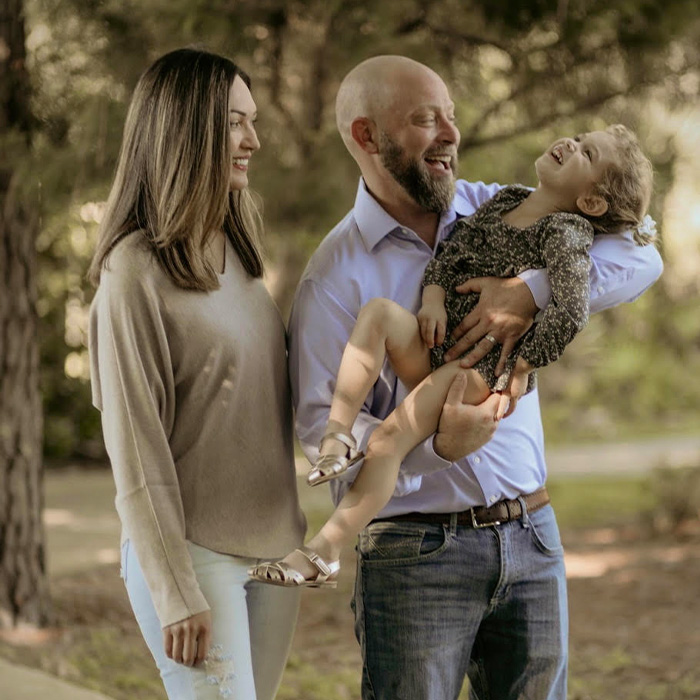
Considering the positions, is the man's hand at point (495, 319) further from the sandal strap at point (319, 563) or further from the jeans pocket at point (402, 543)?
the sandal strap at point (319, 563)

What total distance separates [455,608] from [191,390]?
66cm

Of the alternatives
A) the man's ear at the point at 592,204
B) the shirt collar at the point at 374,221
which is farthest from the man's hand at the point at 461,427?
the man's ear at the point at 592,204

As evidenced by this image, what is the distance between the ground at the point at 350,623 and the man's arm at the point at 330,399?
7.08ft

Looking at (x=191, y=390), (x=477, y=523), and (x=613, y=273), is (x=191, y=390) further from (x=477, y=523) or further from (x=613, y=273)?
(x=613, y=273)

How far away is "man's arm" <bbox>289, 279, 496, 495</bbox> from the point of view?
6.83 feet

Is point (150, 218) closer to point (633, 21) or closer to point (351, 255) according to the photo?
point (351, 255)

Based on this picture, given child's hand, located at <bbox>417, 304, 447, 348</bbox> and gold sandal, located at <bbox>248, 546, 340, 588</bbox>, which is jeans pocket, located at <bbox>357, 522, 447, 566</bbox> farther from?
child's hand, located at <bbox>417, 304, 447, 348</bbox>

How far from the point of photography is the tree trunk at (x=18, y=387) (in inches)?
172

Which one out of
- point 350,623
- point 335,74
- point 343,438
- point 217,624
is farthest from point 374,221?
point 350,623

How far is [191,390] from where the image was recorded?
196cm

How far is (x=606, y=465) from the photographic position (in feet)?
30.5

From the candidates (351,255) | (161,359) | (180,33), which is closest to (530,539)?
(351,255)

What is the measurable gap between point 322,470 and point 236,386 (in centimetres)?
22

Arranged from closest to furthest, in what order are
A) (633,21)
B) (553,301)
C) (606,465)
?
(553,301) → (633,21) → (606,465)
